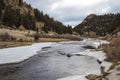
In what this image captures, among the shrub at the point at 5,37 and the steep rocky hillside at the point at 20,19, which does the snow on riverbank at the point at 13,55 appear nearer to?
the shrub at the point at 5,37

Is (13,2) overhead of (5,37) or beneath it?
overhead

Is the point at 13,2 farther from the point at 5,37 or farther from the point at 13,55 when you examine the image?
the point at 13,55

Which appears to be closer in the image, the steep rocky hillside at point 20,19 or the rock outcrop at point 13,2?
the steep rocky hillside at point 20,19

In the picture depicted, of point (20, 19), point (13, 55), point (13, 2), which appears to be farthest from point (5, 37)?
point (13, 2)

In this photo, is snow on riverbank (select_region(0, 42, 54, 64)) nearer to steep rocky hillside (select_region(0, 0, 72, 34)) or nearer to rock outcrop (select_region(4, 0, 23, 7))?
steep rocky hillside (select_region(0, 0, 72, 34))

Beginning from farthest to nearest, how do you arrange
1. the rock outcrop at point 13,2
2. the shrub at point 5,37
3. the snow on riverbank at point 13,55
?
1. the rock outcrop at point 13,2
2. the shrub at point 5,37
3. the snow on riverbank at point 13,55

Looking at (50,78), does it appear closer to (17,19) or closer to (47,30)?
(17,19)

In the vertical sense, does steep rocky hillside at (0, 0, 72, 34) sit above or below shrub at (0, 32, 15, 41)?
above

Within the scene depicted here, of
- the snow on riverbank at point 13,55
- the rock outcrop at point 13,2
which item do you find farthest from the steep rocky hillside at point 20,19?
the snow on riverbank at point 13,55

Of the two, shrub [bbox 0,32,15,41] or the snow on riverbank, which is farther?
shrub [bbox 0,32,15,41]

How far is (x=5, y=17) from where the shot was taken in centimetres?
14200

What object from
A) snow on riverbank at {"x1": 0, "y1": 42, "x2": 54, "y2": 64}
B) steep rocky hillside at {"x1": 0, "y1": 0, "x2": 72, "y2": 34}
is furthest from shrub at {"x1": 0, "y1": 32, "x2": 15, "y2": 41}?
steep rocky hillside at {"x1": 0, "y1": 0, "x2": 72, "y2": 34}

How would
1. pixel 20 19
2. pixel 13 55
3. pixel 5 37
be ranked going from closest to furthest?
pixel 13 55 → pixel 5 37 → pixel 20 19

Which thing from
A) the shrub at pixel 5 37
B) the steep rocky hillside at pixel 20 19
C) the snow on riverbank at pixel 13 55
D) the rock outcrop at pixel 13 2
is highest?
the rock outcrop at pixel 13 2
